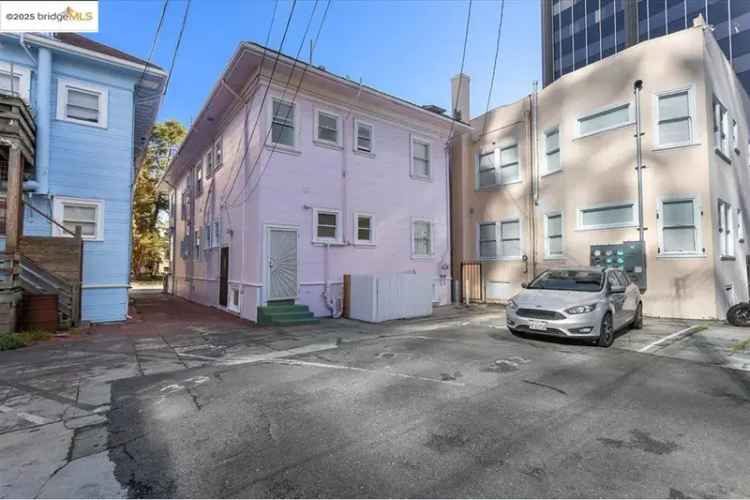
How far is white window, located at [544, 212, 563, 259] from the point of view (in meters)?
14.1

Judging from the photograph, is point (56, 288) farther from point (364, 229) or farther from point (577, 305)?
point (577, 305)

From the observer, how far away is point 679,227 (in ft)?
37.6

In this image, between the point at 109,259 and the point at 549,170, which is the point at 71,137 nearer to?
the point at 109,259

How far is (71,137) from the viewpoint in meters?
10.8

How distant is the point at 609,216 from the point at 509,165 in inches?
180

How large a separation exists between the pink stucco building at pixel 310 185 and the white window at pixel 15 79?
15.8ft

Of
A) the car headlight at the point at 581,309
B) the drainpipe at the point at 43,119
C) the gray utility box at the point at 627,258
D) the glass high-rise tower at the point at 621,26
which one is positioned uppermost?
the glass high-rise tower at the point at 621,26

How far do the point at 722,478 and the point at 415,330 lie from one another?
712 centimetres

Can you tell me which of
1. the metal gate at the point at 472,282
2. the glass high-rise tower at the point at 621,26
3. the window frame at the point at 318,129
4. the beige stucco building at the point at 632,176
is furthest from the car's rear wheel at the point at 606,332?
the glass high-rise tower at the point at 621,26

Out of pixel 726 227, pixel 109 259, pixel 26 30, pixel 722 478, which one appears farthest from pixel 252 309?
pixel 726 227

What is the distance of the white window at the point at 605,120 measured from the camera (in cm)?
1253

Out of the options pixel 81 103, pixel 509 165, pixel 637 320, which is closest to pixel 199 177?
pixel 81 103

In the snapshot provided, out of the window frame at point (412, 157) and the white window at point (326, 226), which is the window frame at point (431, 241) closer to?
the window frame at point (412, 157)

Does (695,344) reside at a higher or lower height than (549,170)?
lower
